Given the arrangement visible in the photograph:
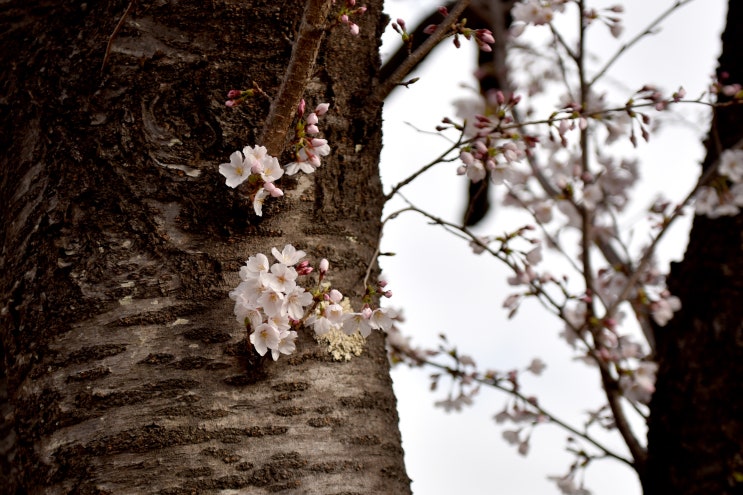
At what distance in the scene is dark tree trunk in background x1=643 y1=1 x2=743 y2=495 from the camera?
2.15 meters

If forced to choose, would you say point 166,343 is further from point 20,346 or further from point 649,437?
point 649,437

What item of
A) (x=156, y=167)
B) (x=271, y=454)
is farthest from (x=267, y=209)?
(x=271, y=454)

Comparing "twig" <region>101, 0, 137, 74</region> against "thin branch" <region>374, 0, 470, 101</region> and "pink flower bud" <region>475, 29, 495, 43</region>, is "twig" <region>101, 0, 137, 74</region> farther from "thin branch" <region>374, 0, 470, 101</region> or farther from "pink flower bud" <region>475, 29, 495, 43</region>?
"pink flower bud" <region>475, 29, 495, 43</region>

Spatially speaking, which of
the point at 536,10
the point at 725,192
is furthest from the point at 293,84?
the point at 725,192

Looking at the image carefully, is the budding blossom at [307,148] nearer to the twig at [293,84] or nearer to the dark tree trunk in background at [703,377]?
the twig at [293,84]

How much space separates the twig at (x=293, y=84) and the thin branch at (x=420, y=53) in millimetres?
285

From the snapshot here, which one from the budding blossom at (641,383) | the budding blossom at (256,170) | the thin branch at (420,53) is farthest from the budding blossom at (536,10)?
the budding blossom at (256,170)

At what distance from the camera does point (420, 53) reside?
1621mm

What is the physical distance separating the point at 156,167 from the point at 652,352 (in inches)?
93.6

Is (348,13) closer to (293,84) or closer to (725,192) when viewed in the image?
(293,84)

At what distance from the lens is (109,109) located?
1.49 meters

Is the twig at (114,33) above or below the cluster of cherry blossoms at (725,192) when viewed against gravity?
below

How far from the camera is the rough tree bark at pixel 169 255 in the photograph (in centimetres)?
132

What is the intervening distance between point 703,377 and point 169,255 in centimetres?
171
